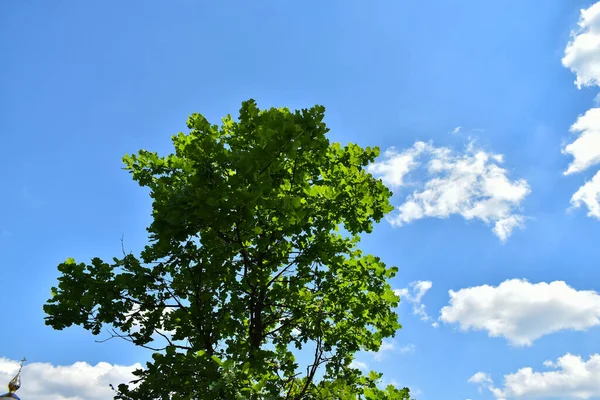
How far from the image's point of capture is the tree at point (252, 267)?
6.58m

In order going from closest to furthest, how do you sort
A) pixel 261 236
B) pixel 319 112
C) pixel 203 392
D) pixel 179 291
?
1. pixel 203 392
2. pixel 319 112
3. pixel 261 236
4. pixel 179 291

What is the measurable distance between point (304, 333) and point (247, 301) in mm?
1605

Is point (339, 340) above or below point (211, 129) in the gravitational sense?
below

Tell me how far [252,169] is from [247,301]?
319 centimetres

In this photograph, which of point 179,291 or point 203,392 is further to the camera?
point 179,291

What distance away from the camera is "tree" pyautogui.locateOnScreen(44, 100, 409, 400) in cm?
658

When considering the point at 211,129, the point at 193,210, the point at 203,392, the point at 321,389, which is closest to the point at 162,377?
the point at 203,392

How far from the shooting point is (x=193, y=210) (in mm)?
6516

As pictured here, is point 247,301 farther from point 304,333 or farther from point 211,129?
point 211,129

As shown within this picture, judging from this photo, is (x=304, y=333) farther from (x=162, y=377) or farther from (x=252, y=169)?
(x=252, y=169)

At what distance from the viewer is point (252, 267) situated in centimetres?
821

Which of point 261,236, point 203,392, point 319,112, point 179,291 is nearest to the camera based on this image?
point 203,392

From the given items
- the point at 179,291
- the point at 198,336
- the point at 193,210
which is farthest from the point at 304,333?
the point at 193,210

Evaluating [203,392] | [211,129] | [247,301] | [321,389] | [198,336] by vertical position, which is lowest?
[203,392]
